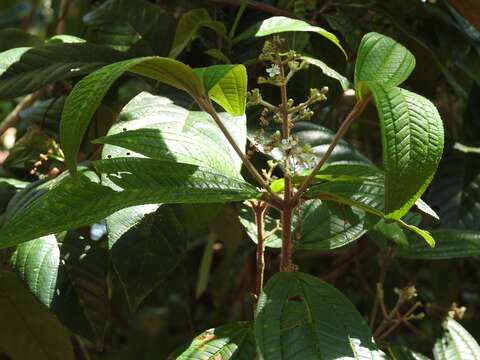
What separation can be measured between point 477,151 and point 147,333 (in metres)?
1.09

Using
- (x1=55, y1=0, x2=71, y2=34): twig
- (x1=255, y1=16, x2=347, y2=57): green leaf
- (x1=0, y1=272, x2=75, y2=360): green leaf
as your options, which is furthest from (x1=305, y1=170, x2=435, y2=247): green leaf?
(x1=55, y1=0, x2=71, y2=34): twig

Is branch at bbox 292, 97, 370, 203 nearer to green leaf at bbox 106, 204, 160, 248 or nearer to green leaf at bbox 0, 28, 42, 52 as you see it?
green leaf at bbox 106, 204, 160, 248

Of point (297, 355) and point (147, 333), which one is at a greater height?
point (297, 355)

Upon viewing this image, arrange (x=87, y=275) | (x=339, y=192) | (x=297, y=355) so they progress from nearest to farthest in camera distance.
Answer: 1. (x=297, y=355)
2. (x=339, y=192)
3. (x=87, y=275)

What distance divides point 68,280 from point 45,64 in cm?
31

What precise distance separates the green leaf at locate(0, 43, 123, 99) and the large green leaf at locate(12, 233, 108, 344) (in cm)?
21

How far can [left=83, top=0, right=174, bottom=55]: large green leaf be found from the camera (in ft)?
3.91

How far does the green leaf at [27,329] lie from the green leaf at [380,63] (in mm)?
548

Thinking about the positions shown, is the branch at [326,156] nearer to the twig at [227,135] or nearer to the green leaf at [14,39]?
the twig at [227,135]

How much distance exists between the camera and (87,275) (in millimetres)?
989

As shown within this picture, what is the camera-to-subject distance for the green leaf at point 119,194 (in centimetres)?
73

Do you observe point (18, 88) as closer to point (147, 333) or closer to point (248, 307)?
point (248, 307)

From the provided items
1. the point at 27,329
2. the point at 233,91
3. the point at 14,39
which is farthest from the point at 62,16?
the point at 233,91

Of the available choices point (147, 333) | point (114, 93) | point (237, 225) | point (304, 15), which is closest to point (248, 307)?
point (147, 333)
